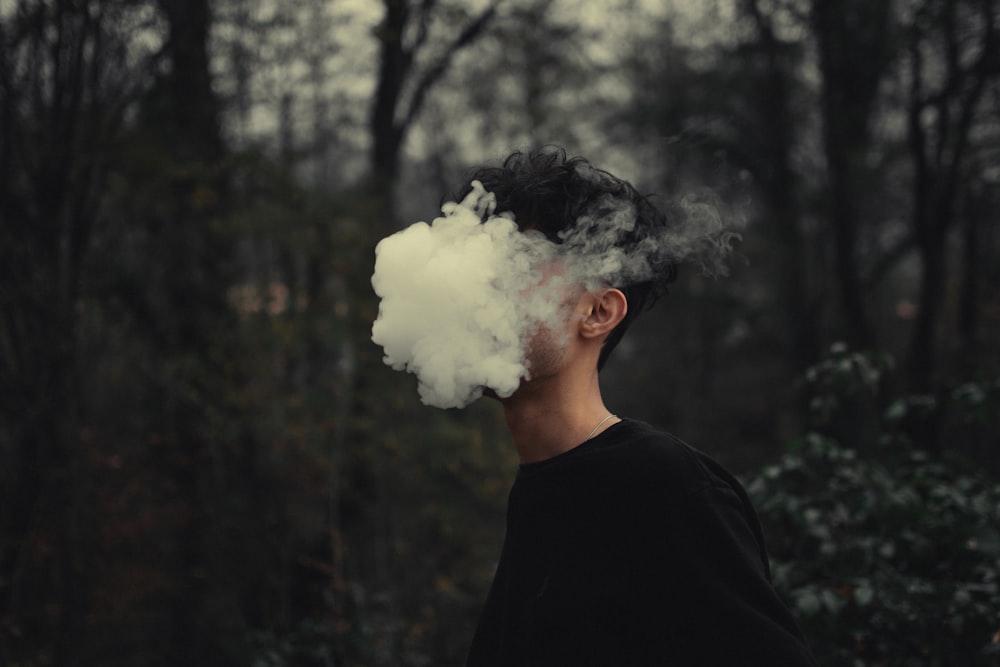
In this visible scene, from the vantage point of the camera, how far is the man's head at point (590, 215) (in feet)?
5.65

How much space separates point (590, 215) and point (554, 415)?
1.46ft

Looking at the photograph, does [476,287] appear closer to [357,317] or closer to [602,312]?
[602,312]

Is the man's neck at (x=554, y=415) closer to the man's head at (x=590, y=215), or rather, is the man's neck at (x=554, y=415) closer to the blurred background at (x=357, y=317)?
the man's head at (x=590, y=215)

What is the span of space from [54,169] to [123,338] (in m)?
2.11

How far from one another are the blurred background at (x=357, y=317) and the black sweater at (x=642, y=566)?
950mm

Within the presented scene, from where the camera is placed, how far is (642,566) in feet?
4.83

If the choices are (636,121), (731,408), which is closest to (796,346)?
(636,121)

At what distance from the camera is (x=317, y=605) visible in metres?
6.04

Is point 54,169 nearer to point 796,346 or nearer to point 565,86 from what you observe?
point 565,86

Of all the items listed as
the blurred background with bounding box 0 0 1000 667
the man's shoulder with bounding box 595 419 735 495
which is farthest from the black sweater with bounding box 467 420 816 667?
the blurred background with bounding box 0 0 1000 667

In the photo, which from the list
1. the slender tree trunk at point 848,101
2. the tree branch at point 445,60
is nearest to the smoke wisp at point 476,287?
the slender tree trunk at point 848,101

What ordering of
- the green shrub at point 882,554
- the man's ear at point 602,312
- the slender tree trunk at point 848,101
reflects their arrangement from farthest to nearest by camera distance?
the slender tree trunk at point 848,101 < the green shrub at point 882,554 < the man's ear at point 602,312

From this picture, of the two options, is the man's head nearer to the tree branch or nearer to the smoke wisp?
the smoke wisp

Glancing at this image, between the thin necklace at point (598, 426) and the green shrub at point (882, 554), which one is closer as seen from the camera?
the thin necklace at point (598, 426)
